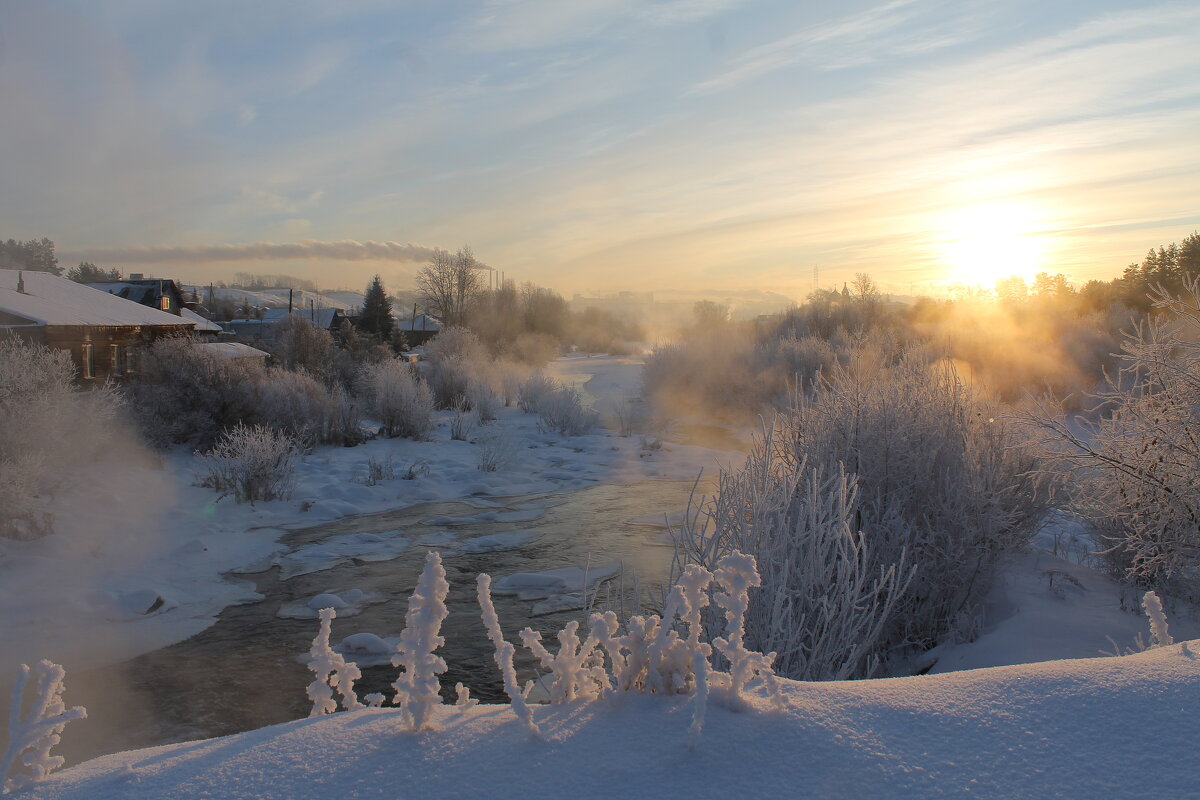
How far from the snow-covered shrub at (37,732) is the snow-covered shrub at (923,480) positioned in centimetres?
410

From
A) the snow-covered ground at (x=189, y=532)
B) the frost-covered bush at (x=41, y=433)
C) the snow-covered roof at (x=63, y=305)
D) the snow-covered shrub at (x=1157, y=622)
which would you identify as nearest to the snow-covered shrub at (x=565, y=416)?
the snow-covered ground at (x=189, y=532)

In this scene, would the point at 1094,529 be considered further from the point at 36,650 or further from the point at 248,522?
the point at 248,522

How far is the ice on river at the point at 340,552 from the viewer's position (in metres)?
7.90

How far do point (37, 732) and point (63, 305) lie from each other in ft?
71.4

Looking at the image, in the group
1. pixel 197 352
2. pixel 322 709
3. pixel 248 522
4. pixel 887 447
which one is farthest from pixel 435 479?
pixel 322 709

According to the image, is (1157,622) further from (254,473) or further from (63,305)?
(63,305)

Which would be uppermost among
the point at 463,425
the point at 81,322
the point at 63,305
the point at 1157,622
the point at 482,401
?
the point at 63,305

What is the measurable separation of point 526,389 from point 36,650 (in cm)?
1656

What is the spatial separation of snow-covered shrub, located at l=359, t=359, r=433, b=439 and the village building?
5.45m

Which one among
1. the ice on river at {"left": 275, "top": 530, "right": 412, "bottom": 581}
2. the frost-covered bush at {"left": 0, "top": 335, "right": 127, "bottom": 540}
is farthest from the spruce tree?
the ice on river at {"left": 275, "top": 530, "right": 412, "bottom": 581}

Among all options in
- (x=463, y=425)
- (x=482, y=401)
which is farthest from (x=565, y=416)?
(x=482, y=401)

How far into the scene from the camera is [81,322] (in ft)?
58.9

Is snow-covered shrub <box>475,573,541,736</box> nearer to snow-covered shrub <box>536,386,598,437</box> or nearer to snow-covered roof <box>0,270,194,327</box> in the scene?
snow-covered shrub <box>536,386,598,437</box>

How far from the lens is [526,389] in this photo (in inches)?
863
